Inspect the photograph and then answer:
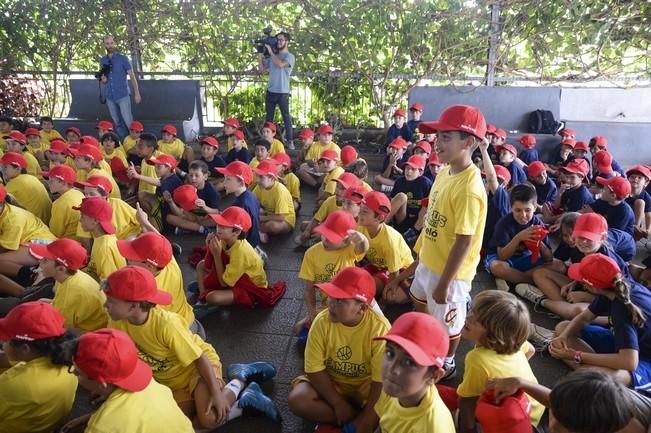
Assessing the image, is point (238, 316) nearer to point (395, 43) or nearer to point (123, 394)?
point (123, 394)

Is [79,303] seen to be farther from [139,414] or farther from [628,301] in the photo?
[628,301]

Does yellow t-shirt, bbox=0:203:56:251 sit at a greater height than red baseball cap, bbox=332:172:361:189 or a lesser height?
lesser

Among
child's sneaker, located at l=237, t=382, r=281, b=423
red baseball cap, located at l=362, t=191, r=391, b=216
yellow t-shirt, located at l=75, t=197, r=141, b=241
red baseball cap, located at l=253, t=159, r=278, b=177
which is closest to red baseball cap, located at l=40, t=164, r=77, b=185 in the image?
yellow t-shirt, located at l=75, t=197, r=141, b=241

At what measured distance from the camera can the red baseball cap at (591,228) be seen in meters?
3.79

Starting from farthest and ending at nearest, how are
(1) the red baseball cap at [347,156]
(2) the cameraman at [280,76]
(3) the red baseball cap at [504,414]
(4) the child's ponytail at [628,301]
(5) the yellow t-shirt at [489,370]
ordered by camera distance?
(2) the cameraman at [280,76], (1) the red baseball cap at [347,156], (4) the child's ponytail at [628,301], (5) the yellow t-shirt at [489,370], (3) the red baseball cap at [504,414]

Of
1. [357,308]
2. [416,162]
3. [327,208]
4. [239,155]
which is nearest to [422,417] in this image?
[357,308]

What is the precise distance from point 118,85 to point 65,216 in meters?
5.20

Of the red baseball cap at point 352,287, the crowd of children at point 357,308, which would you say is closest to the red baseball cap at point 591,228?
the crowd of children at point 357,308

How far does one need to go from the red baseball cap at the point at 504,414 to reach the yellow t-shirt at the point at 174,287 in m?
2.12

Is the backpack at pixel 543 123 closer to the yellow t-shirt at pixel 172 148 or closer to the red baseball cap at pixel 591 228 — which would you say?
the red baseball cap at pixel 591 228

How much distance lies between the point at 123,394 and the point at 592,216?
3.35 m

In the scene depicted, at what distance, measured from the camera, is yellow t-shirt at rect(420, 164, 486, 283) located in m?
2.79

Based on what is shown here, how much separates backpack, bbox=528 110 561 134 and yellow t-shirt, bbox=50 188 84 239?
791 centimetres

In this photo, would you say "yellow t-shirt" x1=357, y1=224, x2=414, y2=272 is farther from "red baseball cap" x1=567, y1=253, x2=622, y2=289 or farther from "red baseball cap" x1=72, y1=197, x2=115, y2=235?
"red baseball cap" x1=72, y1=197, x2=115, y2=235
